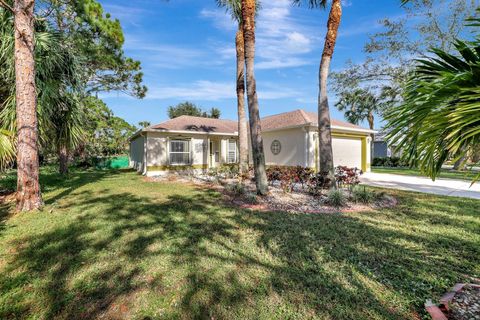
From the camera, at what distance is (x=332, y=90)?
59.3ft

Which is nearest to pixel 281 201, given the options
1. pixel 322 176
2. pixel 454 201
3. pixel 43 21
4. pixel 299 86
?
pixel 322 176

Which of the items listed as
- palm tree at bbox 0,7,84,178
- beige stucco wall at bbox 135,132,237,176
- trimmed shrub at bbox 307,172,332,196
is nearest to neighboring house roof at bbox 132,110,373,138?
beige stucco wall at bbox 135,132,237,176

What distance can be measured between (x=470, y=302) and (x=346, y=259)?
140 cm

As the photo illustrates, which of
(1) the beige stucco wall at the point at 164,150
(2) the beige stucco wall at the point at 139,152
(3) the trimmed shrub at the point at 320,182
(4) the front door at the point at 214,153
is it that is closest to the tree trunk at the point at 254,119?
(3) the trimmed shrub at the point at 320,182

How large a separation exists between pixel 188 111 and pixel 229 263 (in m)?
39.4

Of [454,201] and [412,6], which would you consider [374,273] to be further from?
[412,6]

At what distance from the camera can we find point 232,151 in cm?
1814

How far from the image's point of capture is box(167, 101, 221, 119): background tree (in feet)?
133

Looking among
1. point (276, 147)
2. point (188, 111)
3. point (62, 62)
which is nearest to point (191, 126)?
point (276, 147)

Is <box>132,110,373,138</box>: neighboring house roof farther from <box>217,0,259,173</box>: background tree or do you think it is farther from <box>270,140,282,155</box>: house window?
<box>217,0,259,173</box>: background tree

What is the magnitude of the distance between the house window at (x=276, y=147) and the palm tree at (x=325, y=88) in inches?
266

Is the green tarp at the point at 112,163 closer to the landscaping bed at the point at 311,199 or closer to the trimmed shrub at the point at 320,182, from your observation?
the landscaping bed at the point at 311,199

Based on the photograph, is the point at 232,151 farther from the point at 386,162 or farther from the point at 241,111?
the point at 386,162

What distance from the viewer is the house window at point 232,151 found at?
707 inches
